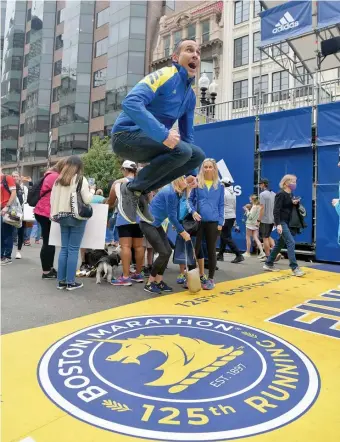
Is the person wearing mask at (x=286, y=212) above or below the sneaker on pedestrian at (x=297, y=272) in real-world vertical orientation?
above

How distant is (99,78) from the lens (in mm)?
36875

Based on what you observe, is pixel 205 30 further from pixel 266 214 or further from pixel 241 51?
pixel 266 214

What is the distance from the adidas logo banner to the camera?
9844 mm

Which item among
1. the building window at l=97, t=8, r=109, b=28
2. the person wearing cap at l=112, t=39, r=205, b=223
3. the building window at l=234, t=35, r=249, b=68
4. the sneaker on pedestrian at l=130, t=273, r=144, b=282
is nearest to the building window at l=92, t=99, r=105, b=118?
the building window at l=97, t=8, r=109, b=28

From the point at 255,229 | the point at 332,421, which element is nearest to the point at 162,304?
the point at 332,421

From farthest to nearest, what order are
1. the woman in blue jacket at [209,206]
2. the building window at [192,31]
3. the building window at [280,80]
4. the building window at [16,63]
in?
the building window at [16,63] → the building window at [192,31] → the building window at [280,80] → the woman in blue jacket at [209,206]

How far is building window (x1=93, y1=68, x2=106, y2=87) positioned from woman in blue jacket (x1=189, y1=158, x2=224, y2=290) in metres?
34.7

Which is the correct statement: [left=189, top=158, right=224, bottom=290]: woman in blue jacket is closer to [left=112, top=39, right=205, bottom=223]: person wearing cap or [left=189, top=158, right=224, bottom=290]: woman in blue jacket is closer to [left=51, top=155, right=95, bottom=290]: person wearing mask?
[left=51, top=155, right=95, bottom=290]: person wearing mask

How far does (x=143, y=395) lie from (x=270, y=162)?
859cm

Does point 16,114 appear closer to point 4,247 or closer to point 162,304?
point 4,247

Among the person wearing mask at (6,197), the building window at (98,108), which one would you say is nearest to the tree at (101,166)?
the building window at (98,108)

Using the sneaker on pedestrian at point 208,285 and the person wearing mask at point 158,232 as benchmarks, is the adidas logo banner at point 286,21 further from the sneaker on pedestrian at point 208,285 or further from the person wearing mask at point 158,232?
the sneaker on pedestrian at point 208,285

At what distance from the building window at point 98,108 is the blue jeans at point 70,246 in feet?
111

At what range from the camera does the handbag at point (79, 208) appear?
4.29 meters
